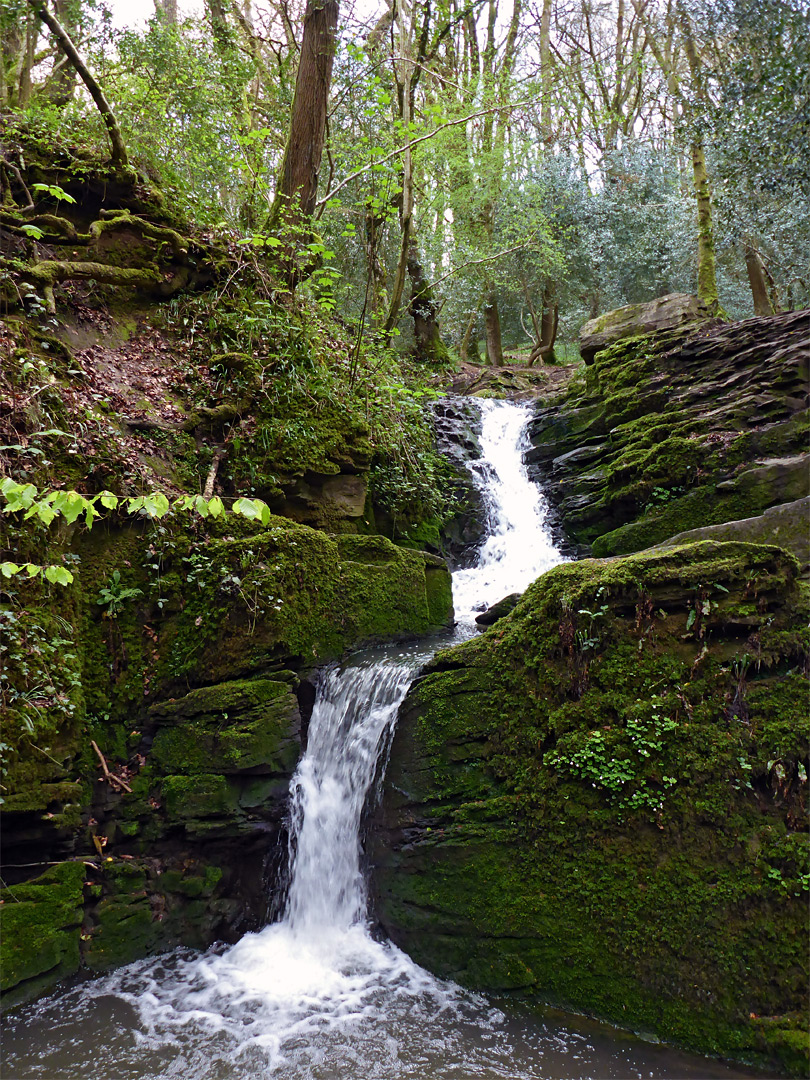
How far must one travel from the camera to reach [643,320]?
1173 centimetres

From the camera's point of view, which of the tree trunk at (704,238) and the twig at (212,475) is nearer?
the twig at (212,475)

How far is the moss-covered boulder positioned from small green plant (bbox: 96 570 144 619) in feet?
8.87

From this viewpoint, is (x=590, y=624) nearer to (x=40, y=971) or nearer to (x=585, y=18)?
(x=40, y=971)

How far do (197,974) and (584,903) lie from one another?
284 cm

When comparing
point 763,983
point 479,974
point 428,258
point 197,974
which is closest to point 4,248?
point 197,974

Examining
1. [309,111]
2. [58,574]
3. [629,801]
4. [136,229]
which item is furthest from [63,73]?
[629,801]

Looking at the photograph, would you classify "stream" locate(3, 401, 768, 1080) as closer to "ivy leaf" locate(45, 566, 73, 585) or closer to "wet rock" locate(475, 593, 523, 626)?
"wet rock" locate(475, 593, 523, 626)

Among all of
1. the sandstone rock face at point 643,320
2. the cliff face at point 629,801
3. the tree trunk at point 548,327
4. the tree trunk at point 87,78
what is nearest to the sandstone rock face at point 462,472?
the sandstone rock face at point 643,320

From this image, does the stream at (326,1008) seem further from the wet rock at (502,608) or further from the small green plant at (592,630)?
the small green plant at (592,630)

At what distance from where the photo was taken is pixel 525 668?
4.55m

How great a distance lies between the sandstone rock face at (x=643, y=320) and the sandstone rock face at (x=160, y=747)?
28.6 ft

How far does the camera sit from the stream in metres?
3.42

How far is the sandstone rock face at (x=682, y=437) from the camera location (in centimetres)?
761

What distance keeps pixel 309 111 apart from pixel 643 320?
702 cm
